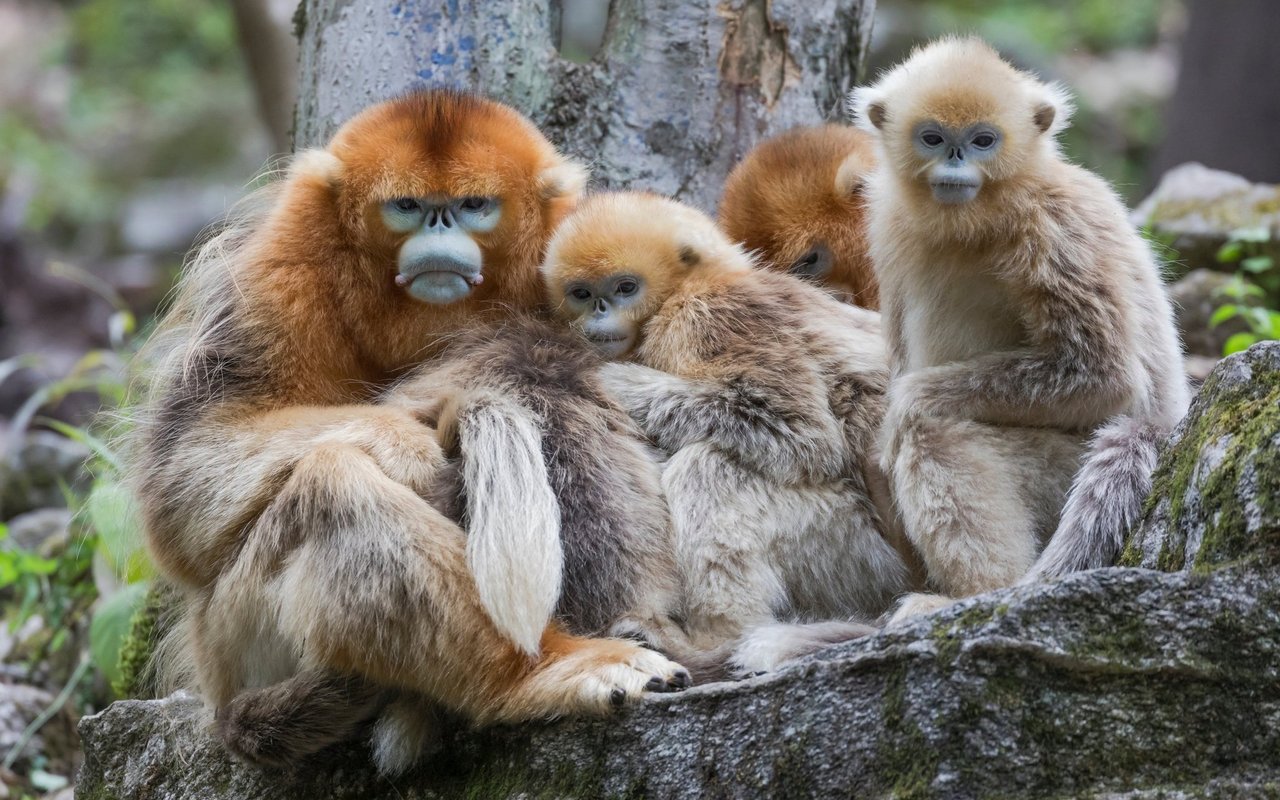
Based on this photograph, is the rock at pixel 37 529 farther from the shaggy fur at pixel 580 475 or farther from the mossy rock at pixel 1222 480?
the mossy rock at pixel 1222 480

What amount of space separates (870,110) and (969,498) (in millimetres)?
1155

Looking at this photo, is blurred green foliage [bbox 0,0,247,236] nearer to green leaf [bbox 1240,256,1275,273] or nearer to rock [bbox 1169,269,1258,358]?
rock [bbox 1169,269,1258,358]

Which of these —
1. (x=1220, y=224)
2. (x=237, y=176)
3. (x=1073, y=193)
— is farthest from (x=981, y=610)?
(x=237, y=176)

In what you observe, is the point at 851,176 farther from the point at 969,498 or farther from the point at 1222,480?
the point at 1222,480

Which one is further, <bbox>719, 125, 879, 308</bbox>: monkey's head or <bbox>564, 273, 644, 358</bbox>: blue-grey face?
<bbox>719, 125, 879, 308</bbox>: monkey's head

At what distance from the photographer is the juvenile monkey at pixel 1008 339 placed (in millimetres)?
3316

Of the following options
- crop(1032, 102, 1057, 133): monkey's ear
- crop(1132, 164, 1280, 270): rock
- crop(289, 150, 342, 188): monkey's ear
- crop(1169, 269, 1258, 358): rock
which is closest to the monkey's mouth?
crop(289, 150, 342, 188): monkey's ear

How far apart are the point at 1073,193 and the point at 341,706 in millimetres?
2263

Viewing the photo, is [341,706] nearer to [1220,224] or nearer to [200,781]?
[200,781]

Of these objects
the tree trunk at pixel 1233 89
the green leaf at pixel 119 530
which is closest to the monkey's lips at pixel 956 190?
the green leaf at pixel 119 530

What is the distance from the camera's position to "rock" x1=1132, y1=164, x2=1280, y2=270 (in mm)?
7223

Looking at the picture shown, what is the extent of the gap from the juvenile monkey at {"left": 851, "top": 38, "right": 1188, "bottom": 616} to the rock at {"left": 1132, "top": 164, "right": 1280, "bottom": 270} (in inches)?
144

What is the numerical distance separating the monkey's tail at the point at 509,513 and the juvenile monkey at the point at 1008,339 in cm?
86

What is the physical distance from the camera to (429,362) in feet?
12.3
